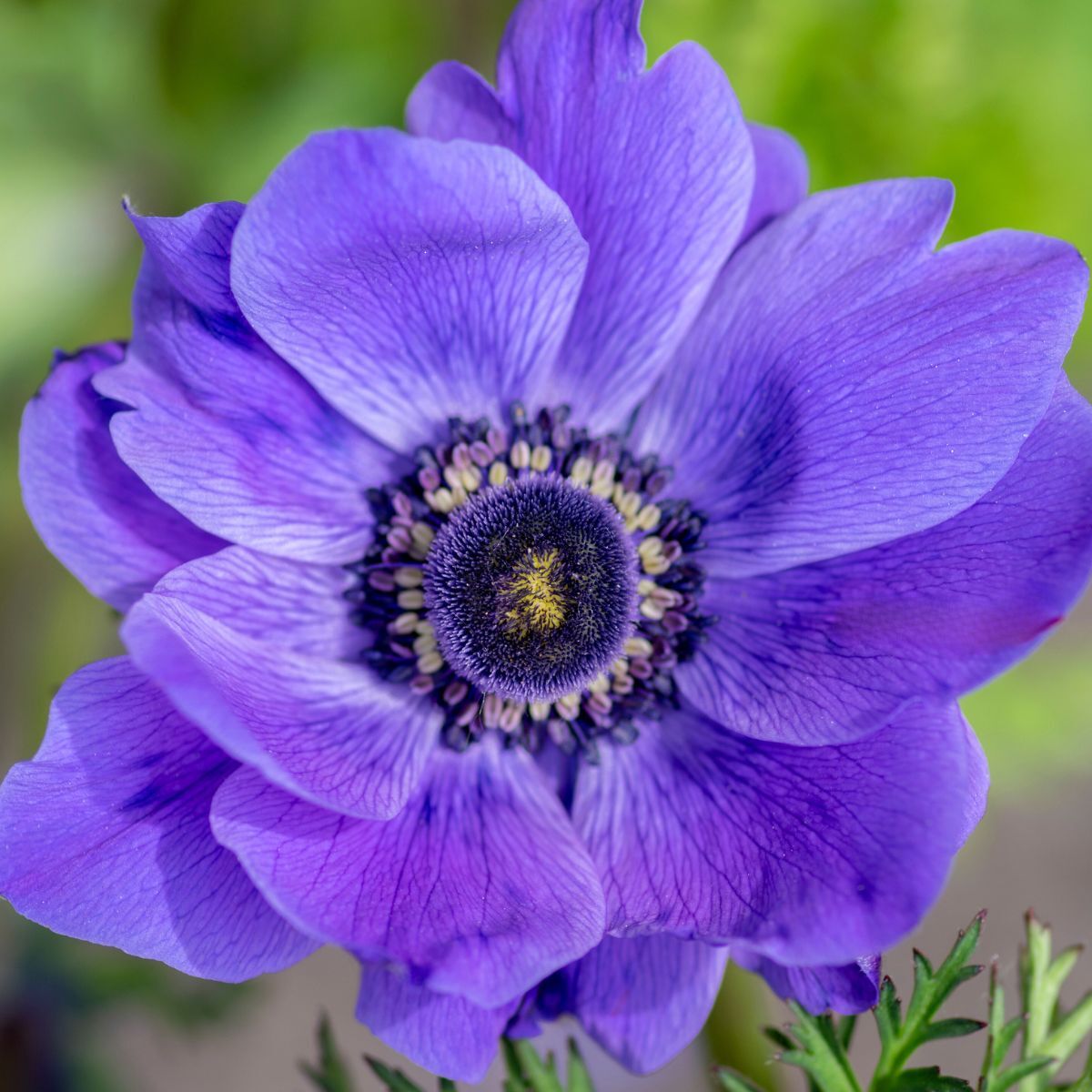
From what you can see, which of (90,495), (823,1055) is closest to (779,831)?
(823,1055)

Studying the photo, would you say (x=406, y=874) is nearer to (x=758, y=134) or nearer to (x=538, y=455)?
(x=538, y=455)

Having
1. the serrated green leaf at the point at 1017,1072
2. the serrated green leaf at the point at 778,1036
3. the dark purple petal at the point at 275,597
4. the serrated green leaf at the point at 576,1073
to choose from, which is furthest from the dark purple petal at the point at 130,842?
the serrated green leaf at the point at 1017,1072

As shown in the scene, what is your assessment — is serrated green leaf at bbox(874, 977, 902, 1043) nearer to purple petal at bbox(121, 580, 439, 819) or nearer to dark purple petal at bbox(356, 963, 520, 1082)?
dark purple petal at bbox(356, 963, 520, 1082)

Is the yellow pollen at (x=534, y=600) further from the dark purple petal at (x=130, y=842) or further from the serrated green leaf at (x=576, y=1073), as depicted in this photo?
the serrated green leaf at (x=576, y=1073)

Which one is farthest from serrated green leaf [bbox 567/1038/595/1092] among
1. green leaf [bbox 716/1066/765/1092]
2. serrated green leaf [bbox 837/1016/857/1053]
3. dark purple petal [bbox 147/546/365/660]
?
dark purple petal [bbox 147/546/365/660]

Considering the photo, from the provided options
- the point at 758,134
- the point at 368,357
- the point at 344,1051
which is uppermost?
the point at 758,134

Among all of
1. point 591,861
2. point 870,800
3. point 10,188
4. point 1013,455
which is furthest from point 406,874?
point 10,188

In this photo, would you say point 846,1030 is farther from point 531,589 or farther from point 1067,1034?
point 531,589
